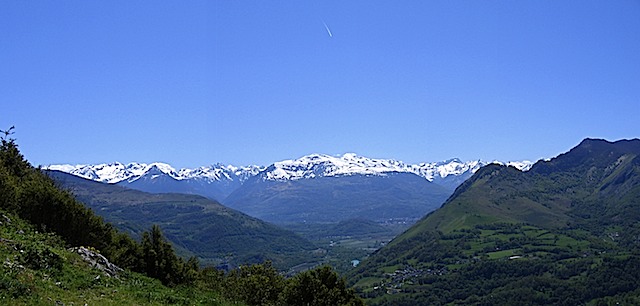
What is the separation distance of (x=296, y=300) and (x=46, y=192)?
923 inches

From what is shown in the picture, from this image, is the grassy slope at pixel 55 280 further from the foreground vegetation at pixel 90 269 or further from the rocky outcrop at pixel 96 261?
the rocky outcrop at pixel 96 261

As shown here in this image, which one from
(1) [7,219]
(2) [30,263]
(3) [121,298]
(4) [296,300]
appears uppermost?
(1) [7,219]

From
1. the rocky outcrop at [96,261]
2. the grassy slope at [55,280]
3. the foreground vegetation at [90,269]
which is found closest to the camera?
the grassy slope at [55,280]

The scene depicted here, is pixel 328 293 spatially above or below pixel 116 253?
below

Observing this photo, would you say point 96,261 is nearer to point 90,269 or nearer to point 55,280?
point 90,269

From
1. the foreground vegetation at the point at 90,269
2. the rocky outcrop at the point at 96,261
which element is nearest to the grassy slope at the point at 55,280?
the foreground vegetation at the point at 90,269

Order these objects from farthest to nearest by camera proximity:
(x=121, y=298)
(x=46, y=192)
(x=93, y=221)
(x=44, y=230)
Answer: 1. (x=93, y=221)
2. (x=46, y=192)
3. (x=44, y=230)
4. (x=121, y=298)

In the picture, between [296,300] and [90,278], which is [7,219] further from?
[296,300]

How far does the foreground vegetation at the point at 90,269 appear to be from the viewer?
2522 centimetres

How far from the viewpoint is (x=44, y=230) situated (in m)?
39.2

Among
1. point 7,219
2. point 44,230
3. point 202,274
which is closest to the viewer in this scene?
point 7,219

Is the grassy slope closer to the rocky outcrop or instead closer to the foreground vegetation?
the foreground vegetation

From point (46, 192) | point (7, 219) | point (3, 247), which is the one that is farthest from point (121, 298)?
point (46, 192)

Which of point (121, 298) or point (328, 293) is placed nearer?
point (121, 298)
